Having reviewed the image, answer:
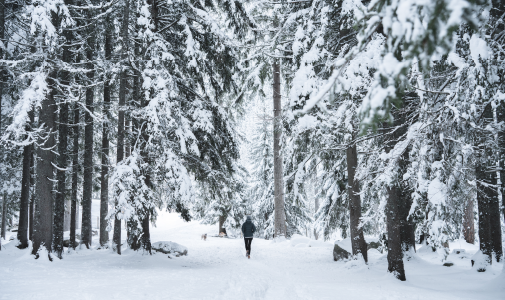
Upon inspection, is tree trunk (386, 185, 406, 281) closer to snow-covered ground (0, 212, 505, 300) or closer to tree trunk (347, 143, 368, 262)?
Answer: snow-covered ground (0, 212, 505, 300)

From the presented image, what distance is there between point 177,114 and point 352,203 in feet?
20.1

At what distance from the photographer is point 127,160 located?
8211 millimetres

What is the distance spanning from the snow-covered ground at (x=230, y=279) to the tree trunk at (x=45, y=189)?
554 millimetres

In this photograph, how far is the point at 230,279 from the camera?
6805 millimetres

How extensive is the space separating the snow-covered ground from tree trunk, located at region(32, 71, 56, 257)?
0.55 m

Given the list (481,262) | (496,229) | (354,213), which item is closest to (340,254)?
(354,213)

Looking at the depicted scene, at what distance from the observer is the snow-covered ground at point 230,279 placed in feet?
17.8

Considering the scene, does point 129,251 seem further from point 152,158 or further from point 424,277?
point 424,277

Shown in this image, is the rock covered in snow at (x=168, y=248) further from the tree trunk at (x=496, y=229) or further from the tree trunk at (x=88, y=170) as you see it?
Result: the tree trunk at (x=496, y=229)

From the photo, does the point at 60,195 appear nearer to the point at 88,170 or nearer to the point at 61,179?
the point at 61,179

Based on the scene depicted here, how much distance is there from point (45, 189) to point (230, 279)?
6288mm

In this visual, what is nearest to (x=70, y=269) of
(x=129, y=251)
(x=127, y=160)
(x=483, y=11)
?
(x=129, y=251)

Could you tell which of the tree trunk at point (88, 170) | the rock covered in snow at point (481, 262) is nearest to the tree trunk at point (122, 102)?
the tree trunk at point (88, 170)

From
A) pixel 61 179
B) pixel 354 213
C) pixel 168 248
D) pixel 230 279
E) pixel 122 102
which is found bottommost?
pixel 168 248
